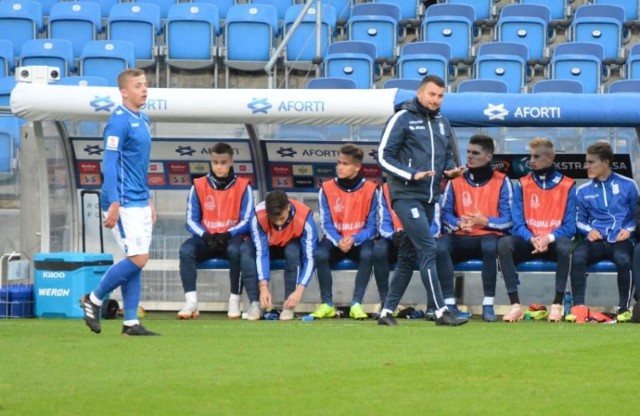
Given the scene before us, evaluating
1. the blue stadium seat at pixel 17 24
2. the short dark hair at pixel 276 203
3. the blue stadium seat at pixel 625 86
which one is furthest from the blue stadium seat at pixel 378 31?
the short dark hair at pixel 276 203

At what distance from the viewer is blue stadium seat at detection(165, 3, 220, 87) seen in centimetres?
1969

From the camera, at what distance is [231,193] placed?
541 inches

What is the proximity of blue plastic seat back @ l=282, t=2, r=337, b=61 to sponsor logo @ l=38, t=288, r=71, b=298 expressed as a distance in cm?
720

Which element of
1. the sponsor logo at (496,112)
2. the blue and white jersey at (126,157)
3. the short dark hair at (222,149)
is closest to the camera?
the blue and white jersey at (126,157)

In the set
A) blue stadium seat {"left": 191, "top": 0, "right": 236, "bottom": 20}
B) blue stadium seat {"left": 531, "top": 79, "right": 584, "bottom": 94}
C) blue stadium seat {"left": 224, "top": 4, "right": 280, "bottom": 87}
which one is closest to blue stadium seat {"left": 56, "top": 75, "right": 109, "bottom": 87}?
blue stadium seat {"left": 224, "top": 4, "right": 280, "bottom": 87}

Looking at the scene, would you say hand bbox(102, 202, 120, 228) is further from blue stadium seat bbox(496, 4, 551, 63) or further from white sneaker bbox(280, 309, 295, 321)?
blue stadium seat bbox(496, 4, 551, 63)

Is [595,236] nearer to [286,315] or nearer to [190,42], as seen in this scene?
[286,315]

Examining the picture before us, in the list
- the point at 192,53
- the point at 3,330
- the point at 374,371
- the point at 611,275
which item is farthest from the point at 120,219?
the point at 192,53

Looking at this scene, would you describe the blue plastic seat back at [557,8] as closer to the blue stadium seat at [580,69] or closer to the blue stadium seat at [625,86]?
the blue stadium seat at [580,69]

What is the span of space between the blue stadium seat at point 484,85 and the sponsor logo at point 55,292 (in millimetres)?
6642

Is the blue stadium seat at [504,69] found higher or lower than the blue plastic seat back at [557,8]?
lower

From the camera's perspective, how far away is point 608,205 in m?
13.0

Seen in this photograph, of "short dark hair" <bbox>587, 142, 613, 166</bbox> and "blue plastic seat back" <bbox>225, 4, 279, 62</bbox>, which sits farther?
"blue plastic seat back" <bbox>225, 4, 279, 62</bbox>

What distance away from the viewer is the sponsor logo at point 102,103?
530 inches
